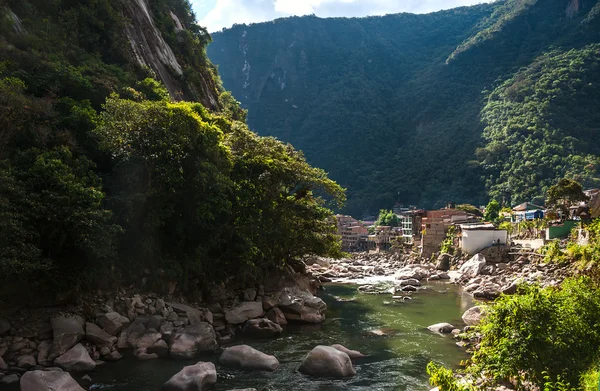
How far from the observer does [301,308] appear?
26203 millimetres

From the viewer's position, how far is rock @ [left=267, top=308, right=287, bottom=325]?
81.4ft

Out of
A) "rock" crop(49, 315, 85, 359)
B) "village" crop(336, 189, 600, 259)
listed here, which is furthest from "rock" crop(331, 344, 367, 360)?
"village" crop(336, 189, 600, 259)

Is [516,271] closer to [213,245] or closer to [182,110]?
[213,245]

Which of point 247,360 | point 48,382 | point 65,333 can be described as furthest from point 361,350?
point 48,382

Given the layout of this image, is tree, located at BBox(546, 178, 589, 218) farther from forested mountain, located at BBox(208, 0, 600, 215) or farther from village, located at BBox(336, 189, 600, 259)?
forested mountain, located at BBox(208, 0, 600, 215)

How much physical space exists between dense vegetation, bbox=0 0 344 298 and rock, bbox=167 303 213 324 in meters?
1.75

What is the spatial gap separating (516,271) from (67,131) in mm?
37180

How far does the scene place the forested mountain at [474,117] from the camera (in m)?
95.6

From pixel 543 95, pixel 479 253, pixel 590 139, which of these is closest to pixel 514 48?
pixel 543 95

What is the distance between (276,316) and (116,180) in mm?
10851

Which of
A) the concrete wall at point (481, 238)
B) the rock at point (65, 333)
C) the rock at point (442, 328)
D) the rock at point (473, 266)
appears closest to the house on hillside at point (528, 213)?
the concrete wall at point (481, 238)

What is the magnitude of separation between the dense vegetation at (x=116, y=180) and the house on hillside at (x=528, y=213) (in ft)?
144

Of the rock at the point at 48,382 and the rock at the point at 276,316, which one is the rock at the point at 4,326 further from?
the rock at the point at 276,316

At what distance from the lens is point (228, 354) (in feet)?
58.1
